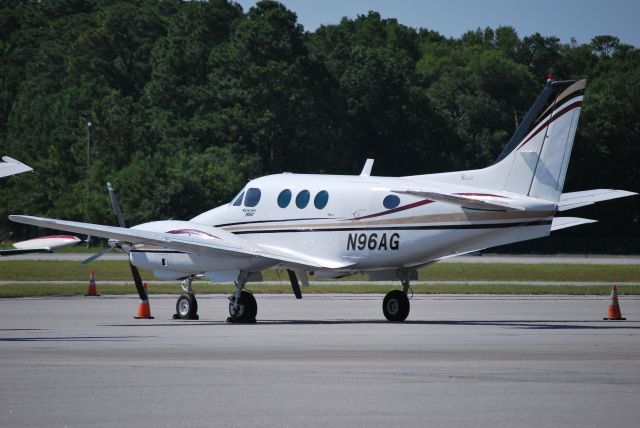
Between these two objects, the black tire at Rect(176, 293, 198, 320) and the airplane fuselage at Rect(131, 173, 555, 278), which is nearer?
the airplane fuselage at Rect(131, 173, 555, 278)

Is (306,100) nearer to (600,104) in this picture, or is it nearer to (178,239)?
(600,104)

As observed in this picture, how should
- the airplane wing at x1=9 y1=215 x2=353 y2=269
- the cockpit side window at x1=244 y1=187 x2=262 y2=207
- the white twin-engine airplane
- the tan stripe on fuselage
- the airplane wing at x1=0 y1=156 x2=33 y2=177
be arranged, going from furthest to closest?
1. the cockpit side window at x1=244 y1=187 x2=262 y2=207
2. the airplane wing at x1=9 y1=215 x2=353 y2=269
3. the white twin-engine airplane
4. the tan stripe on fuselage
5. the airplane wing at x1=0 y1=156 x2=33 y2=177

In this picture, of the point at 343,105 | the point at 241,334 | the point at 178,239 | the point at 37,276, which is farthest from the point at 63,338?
the point at 343,105

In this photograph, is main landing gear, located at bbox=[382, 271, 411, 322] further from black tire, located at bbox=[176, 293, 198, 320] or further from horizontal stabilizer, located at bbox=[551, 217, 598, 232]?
black tire, located at bbox=[176, 293, 198, 320]

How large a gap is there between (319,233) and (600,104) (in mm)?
85644

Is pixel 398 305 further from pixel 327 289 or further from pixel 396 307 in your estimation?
pixel 327 289

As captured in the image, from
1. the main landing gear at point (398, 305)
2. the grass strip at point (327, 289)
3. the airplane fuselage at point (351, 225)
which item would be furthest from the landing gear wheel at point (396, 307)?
the grass strip at point (327, 289)

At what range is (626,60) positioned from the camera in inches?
5064

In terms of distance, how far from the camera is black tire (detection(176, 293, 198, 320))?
2920cm

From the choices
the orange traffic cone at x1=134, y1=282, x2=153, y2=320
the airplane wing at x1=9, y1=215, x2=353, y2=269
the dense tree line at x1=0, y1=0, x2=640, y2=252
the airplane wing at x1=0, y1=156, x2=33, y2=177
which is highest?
the dense tree line at x1=0, y1=0, x2=640, y2=252

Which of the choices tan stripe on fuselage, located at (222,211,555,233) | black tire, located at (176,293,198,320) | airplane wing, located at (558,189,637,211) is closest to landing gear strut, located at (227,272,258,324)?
black tire, located at (176,293,198,320)

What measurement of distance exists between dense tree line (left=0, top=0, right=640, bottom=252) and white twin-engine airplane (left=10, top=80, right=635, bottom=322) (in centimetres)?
5485

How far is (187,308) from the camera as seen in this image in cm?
2925

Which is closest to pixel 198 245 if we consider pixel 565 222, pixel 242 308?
pixel 242 308
